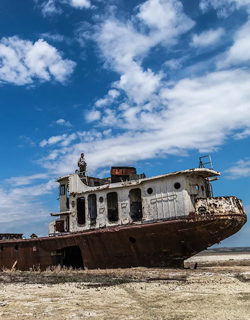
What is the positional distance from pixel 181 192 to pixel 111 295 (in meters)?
6.55

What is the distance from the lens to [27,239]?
54.3ft

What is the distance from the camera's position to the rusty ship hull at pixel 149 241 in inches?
500

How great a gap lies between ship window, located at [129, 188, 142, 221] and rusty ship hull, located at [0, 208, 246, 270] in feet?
4.68

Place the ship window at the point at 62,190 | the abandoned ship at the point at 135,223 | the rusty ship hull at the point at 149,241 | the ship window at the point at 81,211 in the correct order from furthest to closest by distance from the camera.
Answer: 1. the ship window at the point at 62,190
2. the ship window at the point at 81,211
3. the abandoned ship at the point at 135,223
4. the rusty ship hull at the point at 149,241

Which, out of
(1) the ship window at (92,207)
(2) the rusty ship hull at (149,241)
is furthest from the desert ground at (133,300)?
(1) the ship window at (92,207)

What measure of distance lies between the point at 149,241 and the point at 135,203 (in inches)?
87.2

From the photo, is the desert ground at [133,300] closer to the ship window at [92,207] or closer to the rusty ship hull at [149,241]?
the rusty ship hull at [149,241]

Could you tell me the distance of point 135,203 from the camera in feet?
49.7

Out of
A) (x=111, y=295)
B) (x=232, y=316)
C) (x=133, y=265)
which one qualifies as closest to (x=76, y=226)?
(x=133, y=265)

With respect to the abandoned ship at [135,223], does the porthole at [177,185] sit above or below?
above

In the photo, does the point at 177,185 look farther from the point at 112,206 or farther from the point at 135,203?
the point at 112,206

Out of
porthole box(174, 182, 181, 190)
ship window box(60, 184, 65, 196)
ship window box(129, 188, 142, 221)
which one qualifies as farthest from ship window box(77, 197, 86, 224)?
porthole box(174, 182, 181, 190)

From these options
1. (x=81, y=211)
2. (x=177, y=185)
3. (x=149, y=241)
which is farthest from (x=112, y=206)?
(x=177, y=185)

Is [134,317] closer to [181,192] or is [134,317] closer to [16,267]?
[181,192]
